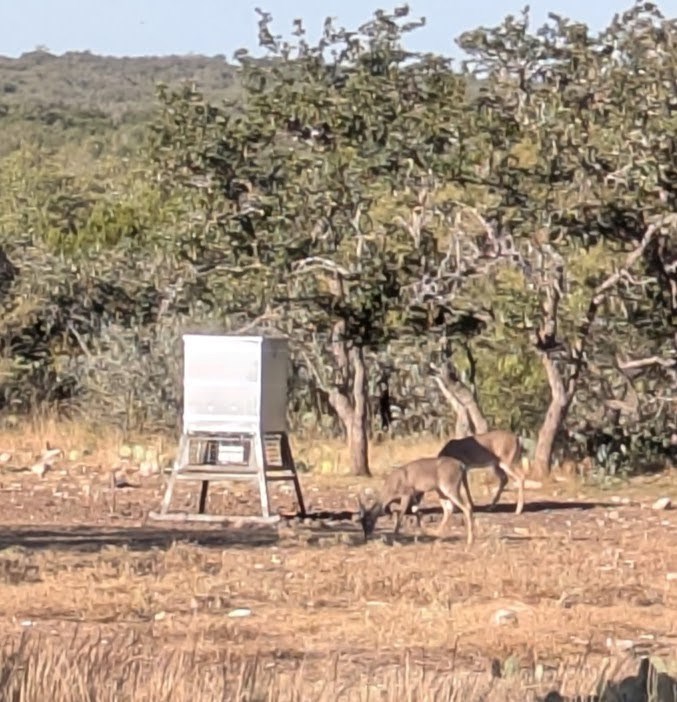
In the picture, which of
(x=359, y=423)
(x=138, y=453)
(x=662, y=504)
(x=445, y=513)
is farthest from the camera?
(x=138, y=453)

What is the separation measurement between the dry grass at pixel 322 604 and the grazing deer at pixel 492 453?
1.28 feet

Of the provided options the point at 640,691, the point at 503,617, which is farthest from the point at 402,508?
the point at 640,691

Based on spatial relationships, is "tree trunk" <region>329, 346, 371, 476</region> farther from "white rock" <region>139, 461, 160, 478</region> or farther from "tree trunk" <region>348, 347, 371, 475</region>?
"white rock" <region>139, 461, 160, 478</region>

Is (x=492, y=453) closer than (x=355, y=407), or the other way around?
(x=492, y=453)

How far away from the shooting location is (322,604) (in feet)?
38.0

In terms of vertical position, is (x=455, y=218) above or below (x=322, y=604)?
above

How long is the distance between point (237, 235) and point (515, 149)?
307 centimetres

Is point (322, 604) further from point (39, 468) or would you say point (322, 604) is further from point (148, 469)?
point (39, 468)

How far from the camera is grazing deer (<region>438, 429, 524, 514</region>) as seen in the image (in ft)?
57.8

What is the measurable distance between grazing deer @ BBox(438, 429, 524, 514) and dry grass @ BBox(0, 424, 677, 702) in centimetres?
39

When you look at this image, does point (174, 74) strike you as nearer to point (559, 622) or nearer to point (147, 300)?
point (147, 300)

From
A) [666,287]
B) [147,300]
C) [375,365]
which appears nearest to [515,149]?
[666,287]

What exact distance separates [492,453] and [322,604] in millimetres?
6467

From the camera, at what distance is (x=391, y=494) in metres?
16.1
